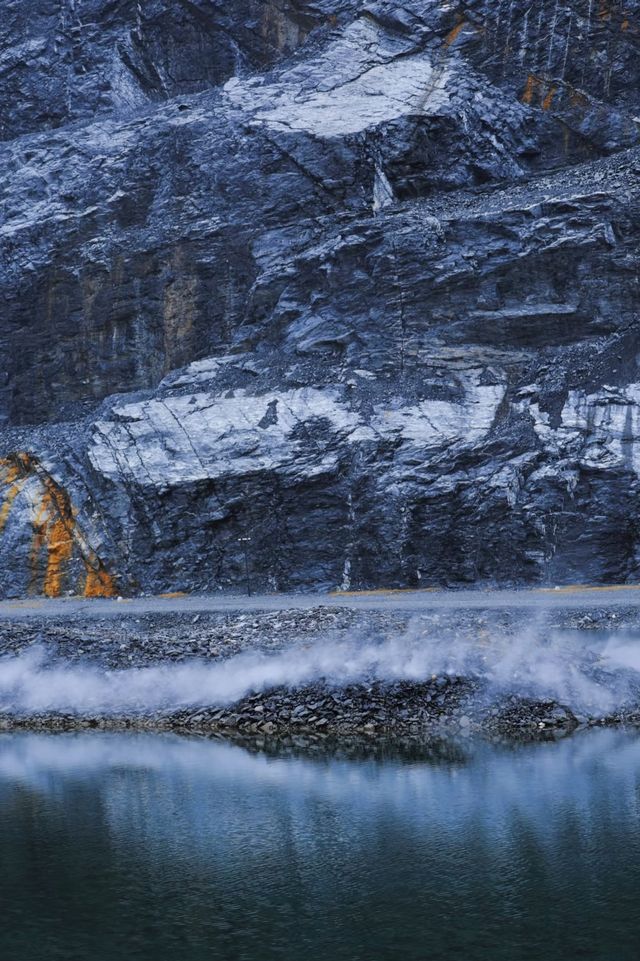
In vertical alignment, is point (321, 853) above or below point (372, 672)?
below

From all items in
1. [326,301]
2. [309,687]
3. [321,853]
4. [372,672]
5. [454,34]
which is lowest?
[321,853]

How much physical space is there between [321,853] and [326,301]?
1711 centimetres

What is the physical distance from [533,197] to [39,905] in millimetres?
20257

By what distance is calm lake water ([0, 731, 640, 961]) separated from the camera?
6539 millimetres

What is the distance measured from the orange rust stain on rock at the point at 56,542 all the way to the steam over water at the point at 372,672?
761cm

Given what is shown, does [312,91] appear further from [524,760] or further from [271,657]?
[524,760]

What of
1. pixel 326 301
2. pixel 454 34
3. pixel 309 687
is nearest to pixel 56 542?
pixel 326 301

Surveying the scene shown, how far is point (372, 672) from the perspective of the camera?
12609 millimetres

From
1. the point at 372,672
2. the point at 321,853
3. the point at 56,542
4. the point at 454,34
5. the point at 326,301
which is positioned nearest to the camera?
the point at 321,853

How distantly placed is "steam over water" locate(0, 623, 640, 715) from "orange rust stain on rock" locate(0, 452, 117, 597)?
7.61m

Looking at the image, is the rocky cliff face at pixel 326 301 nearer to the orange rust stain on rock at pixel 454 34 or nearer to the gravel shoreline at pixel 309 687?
the orange rust stain on rock at pixel 454 34

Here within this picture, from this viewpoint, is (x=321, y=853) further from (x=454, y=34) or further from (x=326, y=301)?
(x=454, y=34)

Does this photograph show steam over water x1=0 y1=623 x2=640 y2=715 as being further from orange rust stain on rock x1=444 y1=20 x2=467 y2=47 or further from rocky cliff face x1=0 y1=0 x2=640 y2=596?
orange rust stain on rock x1=444 y1=20 x2=467 y2=47

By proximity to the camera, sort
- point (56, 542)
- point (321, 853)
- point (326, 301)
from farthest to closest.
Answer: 1. point (326, 301)
2. point (56, 542)
3. point (321, 853)
